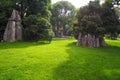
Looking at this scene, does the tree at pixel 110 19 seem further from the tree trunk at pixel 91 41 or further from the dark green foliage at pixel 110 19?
the tree trunk at pixel 91 41

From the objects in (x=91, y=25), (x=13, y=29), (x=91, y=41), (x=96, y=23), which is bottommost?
(x=91, y=41)

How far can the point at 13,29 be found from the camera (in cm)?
3388

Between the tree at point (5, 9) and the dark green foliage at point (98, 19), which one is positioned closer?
the dark green foliage at point (98, 19)

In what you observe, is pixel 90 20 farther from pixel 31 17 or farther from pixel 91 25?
pixel 31 17

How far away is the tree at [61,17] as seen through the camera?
75.3 metres

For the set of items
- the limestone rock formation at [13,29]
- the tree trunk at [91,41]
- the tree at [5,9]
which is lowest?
the tree trunk at [91,41]

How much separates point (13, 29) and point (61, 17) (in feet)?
147

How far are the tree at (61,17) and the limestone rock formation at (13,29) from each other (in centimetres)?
3773

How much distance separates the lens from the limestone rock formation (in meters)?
33.7

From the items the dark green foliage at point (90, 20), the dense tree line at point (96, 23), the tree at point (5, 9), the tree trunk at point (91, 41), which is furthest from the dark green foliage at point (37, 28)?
the tree trunk at point (91, 41)

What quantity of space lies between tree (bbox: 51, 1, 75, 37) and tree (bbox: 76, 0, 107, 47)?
43166mm

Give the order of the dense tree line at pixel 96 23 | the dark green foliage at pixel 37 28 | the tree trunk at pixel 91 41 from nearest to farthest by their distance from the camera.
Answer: the dense tree line at pixel 96 23, the tree trunk at pixel 91 41, the dark green foliage at pixel 37 28

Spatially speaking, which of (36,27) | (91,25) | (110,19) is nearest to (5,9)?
(36,27)

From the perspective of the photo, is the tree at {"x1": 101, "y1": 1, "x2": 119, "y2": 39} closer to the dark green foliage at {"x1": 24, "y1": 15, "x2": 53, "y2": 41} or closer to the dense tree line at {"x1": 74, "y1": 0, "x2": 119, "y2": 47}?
the dense tree line at {"x1": 74, "y1": 0, "x2": 119, "y2": 47}
